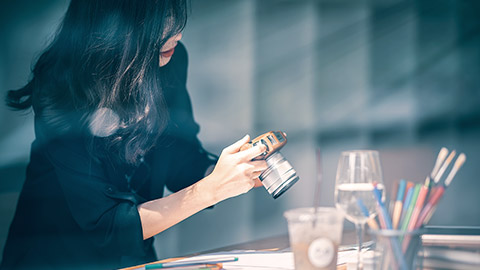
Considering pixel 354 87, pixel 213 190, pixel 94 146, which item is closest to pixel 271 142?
pixel 213 190

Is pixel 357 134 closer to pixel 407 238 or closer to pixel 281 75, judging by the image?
pixel 281 75

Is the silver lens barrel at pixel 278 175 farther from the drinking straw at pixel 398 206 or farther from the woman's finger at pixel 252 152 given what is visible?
the drinking straw at pixel 398 206

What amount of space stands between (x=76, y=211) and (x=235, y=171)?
464 mm

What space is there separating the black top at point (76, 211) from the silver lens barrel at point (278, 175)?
14.7 inches

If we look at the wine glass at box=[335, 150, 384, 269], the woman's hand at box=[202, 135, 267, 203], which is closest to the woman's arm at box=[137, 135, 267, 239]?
the woman's hand at box=[202, 135, 267, 203]

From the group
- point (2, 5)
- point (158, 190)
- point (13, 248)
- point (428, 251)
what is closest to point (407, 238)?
point (428, 251)

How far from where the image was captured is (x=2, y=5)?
1191 millimetres

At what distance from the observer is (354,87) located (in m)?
1.62

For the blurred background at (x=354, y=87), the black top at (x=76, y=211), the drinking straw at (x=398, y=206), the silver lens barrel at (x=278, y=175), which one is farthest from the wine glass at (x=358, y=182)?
the blurred background at (x=354, y=87)

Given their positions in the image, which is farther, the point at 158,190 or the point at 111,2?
the point at 158,190

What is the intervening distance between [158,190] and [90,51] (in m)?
0.47

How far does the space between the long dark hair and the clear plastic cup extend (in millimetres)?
757

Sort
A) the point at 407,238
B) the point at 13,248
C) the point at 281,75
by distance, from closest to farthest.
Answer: the point at 407,238 < the point at 13,248 < the point at 281,75

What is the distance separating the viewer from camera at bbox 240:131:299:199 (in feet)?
3.00
